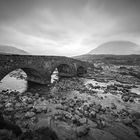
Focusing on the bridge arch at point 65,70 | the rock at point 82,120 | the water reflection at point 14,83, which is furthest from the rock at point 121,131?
the bridge arch at point 65,70

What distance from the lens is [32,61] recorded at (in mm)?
11734

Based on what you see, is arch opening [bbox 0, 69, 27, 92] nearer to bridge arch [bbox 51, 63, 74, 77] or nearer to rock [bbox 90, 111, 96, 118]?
bridge arch [bbox 51, 63, 74, 77]

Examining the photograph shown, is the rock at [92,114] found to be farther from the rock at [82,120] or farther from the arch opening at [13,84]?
the arch opening at [13,84]

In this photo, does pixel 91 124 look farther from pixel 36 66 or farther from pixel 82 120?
pixel 36 66

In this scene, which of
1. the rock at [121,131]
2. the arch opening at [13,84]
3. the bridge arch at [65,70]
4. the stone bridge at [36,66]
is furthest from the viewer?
the bridge arch at [65,70]

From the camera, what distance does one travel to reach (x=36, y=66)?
40.6 ft

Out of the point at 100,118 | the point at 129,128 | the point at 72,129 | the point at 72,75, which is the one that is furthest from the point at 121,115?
the point at 72,75

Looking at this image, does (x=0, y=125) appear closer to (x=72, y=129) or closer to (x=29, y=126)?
(x=29, y=126)

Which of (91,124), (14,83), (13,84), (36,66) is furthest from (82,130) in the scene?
(14,83)

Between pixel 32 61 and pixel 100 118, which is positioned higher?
pixel 32 61

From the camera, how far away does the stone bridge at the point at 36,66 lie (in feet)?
29.6

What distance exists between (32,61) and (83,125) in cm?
986

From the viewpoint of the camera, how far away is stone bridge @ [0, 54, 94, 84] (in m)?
9.02

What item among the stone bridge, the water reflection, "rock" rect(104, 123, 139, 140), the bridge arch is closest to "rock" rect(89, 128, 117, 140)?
"rock" rect(104, 123, 139, 140)
